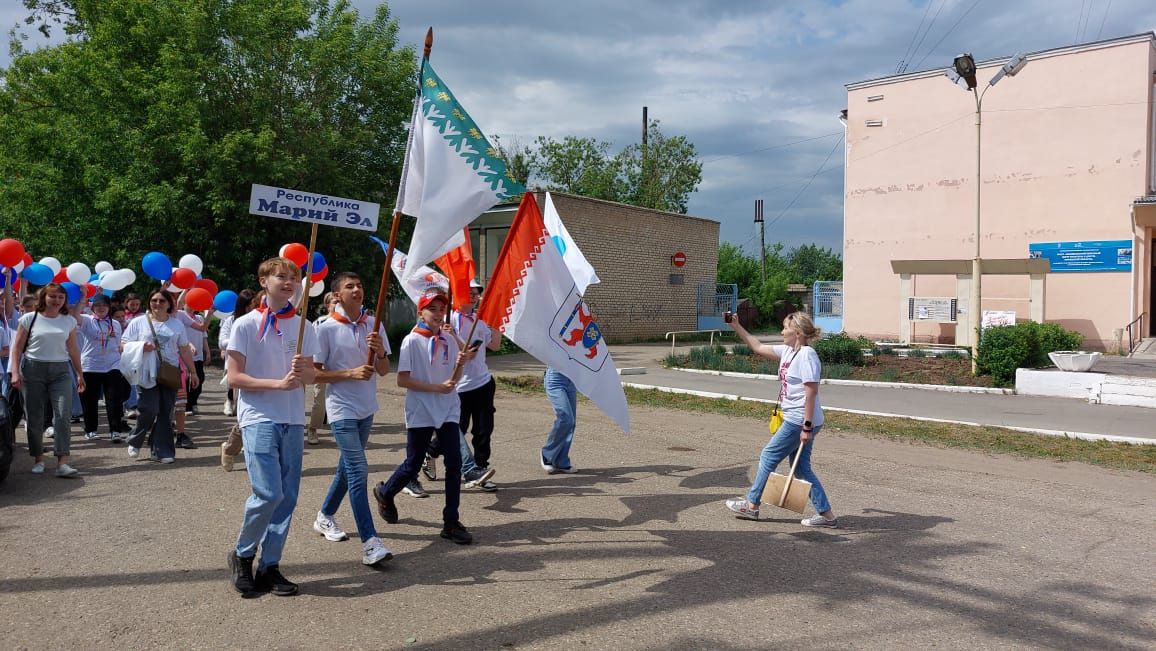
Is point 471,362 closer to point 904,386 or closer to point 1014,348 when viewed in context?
point 904,386

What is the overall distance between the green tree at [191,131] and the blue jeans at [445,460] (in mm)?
14907

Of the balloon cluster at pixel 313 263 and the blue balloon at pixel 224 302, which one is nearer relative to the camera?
the balloon cluster at pixel 313 263

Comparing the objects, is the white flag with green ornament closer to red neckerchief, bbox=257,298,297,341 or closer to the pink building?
red neckerchief, bbox=257,298,297,341

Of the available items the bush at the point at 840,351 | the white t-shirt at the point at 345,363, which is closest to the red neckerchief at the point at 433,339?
the white t-shirt at the point at 345,363

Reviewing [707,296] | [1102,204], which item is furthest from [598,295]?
[1102,204]

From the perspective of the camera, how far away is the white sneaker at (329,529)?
18.4 ft

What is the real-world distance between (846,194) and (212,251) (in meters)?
21.0

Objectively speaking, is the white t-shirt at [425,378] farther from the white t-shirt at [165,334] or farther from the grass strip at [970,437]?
the grass strip at [970,437]

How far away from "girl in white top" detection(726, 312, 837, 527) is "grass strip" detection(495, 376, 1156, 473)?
4.61 meters

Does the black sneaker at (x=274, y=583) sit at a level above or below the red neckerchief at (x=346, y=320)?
below

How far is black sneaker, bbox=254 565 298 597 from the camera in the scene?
15.0ft

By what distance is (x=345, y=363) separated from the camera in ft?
18.0

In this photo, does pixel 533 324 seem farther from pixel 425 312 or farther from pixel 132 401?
pixel 132 401

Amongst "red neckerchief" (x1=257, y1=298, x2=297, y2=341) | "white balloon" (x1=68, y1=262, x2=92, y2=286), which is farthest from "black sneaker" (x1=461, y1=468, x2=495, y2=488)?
"white balloon" (x1=68, y1=262, x2=92, y2=286)
